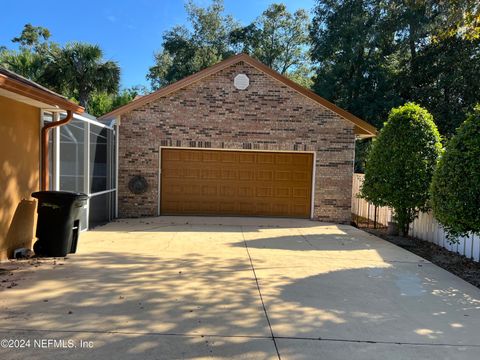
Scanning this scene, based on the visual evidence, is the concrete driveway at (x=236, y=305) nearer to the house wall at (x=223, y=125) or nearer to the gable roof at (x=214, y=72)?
the house wall at (x=223, y=125)

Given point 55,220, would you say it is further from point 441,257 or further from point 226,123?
point 441,257

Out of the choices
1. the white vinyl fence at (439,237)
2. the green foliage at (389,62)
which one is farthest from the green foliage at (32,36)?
the white vinyl fence at (439,237)

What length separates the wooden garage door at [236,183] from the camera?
1319cm

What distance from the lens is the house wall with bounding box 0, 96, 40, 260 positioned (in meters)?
6.48

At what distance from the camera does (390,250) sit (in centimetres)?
901

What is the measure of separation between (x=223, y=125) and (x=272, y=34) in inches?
910

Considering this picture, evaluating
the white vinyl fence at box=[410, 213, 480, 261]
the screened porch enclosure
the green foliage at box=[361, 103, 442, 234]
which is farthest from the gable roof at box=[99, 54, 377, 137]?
the white vinyl fence at box=[410, 213, 480, 261]

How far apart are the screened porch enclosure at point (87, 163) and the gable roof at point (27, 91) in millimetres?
1124

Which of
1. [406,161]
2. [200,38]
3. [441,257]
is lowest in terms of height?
[441,257]

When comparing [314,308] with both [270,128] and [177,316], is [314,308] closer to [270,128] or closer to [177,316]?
[177,316]

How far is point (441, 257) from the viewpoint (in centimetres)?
Result: 862

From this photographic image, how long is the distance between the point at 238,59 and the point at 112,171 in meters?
5.13

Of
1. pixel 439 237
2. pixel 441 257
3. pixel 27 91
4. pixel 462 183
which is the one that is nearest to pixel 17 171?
pixel 27 91

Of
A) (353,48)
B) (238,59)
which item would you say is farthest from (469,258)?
(353,48)
